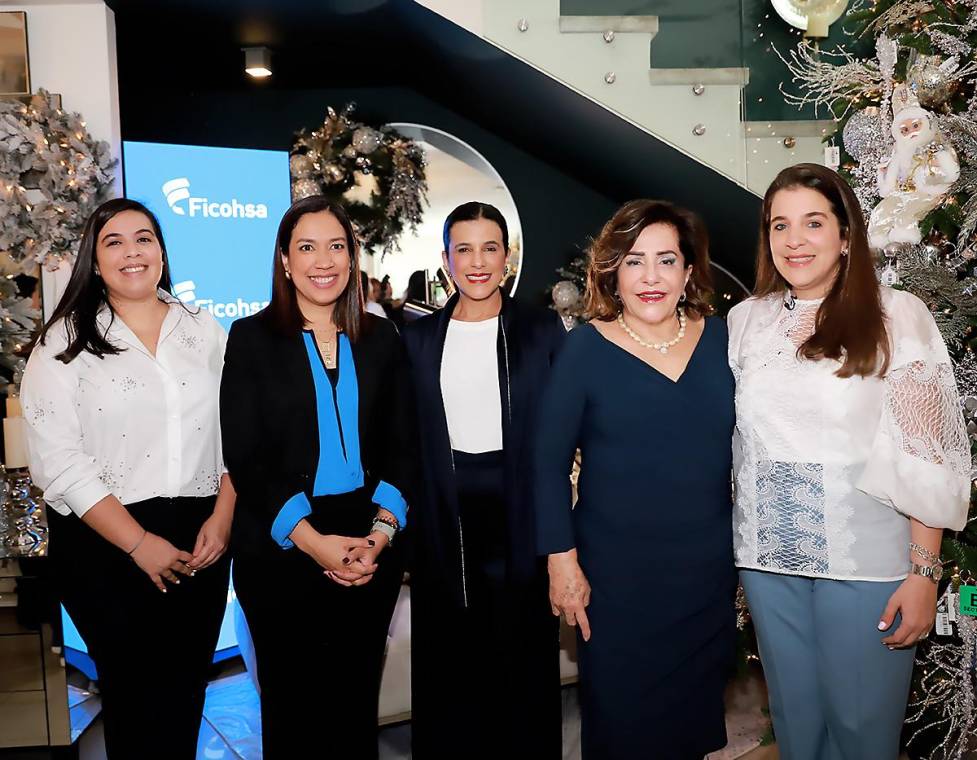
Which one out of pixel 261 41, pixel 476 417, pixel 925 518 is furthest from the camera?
pixel 261 41

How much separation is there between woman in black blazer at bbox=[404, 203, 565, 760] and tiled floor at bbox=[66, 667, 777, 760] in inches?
19.3

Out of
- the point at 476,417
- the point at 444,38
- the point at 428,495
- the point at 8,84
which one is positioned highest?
the point at 444,38

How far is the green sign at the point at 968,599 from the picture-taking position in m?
2.12

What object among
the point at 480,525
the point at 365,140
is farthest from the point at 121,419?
the point at 365,140

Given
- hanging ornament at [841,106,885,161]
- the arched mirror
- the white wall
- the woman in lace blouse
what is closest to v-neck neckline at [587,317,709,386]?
the woman in lace blouse

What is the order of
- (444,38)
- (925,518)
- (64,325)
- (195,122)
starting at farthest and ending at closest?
(195,122) → (444,38) → (64,325) → (925,518)

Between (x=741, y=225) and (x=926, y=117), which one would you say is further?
(x=741, y=225)

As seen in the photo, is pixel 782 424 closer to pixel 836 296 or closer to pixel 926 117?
pixel 836 296

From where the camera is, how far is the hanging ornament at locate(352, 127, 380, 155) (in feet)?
16.9

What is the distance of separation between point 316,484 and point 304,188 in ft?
11.0

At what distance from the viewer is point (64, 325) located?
2.02m

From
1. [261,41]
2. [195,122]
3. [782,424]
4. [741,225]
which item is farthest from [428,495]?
[195,122]

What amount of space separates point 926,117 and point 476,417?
54.6 inches

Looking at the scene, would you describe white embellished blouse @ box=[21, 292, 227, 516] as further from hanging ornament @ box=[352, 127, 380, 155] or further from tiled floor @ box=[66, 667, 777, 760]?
hanging ornament @ box=[352, 127, 380, 155]
